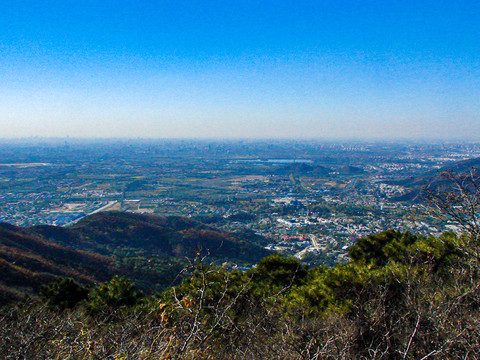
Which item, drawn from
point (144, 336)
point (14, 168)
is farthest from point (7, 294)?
point (14, 168)

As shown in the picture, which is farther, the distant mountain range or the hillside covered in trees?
the distant mountain range

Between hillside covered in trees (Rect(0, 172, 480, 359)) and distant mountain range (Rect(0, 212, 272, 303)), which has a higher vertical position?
hillside covered in trees (Rect(0, 172, 480, 359))

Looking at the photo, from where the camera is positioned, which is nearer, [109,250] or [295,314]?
[295,314]

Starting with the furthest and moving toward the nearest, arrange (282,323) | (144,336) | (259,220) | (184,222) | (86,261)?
1. (259,220)
2. (184,222)
3. (86,261)
4. (282,323)
5. (144,336)

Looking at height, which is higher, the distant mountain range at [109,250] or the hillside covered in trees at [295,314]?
the hillside covered in trees at [295,314]

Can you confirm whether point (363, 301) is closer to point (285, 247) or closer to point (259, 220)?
point (285, 247)

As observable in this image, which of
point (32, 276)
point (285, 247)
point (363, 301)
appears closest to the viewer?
point (363, 301)

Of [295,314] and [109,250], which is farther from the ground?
[295,314]

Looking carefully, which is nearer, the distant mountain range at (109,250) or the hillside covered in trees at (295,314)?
the hillside covered in trees at (295,314)
